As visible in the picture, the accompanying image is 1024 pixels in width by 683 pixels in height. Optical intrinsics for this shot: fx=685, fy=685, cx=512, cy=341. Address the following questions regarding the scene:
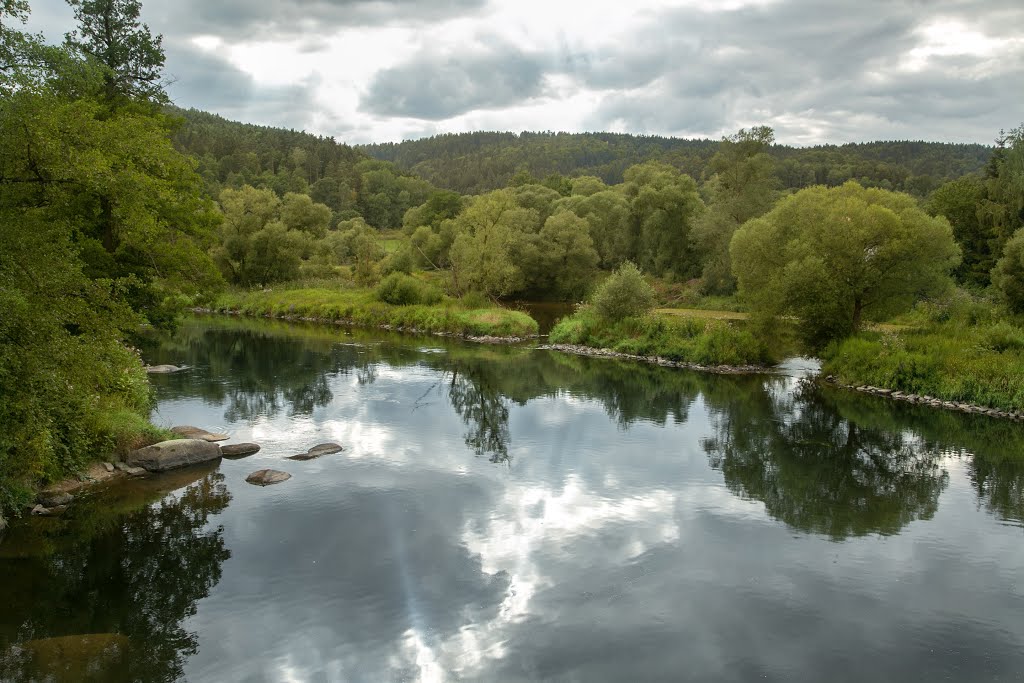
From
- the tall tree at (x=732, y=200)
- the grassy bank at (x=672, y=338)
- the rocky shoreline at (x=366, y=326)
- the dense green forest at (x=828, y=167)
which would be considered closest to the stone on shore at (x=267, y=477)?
the grassy bank at (x=672, y=338)

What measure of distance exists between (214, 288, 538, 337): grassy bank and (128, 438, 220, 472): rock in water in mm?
31831

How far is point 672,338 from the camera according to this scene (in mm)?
41938

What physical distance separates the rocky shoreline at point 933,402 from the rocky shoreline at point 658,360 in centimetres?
463

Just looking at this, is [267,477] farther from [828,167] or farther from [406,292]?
[828,167]

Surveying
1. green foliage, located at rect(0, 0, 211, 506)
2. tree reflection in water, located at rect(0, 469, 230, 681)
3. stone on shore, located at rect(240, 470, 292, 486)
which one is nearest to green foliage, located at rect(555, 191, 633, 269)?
green foliage, located at rect(0, 0, 211, 506)

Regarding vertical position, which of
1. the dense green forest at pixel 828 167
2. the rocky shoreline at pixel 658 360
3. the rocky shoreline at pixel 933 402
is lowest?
the rocky shoreline at pixel 933 402

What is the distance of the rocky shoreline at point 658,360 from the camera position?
38.9 m

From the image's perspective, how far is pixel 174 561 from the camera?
49.3 ft

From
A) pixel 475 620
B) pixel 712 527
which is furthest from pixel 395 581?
pixel 712 527

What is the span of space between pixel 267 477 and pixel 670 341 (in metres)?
27.9

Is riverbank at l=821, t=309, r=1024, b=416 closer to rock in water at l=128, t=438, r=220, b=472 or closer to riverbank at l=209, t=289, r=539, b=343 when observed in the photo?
riverbank at l=209, t=289, r=539, b=343

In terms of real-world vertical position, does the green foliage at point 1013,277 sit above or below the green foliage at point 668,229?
below

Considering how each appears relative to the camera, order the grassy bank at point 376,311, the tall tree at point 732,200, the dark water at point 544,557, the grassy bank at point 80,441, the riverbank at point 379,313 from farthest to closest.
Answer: the tall tree at point 732,200 < the grassy bank at point 376,311 < the riverbank at point 379,313 < the grassy bank at point 80,441 < the dark water at point 544,557

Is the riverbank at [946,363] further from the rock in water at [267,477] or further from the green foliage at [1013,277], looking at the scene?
the rock in water at [267,477]
